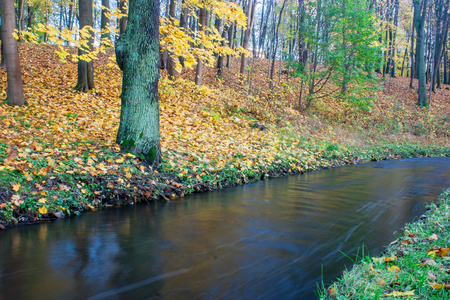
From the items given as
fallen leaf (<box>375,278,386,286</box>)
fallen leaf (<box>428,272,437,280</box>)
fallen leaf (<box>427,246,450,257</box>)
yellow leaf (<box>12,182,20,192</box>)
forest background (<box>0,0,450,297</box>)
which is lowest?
fallen leaf (<box>375,278,386,286</box>)

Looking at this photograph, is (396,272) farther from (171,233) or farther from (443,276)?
(171,233)

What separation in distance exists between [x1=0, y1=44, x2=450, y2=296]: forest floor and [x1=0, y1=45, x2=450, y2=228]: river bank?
0.03 metres

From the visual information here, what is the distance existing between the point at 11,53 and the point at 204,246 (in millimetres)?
9773

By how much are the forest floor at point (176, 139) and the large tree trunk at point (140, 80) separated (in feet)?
1.28

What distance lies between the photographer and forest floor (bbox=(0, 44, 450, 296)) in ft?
18.0

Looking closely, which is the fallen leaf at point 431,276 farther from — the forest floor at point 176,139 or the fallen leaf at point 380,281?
the forest floor at point 176,139

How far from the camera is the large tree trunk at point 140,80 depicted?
6.54 metres

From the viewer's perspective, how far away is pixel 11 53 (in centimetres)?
981

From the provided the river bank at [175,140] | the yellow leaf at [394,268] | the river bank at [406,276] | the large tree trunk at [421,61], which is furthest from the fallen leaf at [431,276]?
the large tree trunk at [421,61]

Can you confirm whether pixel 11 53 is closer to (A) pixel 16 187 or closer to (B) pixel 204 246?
(A) pixel 16 187

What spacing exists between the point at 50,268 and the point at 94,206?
2.19 metres

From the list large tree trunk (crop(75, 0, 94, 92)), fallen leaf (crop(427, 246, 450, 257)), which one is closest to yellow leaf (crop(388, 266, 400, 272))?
fallen leaf (crop(427, 246, 450, 257))

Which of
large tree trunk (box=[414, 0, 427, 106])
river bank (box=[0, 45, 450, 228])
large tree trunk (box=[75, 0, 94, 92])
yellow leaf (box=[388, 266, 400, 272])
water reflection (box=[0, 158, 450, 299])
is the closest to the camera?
yellow leaf (box=[388, 266, 400, 272])

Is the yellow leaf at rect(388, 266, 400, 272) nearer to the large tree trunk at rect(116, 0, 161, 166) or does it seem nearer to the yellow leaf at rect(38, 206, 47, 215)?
the yellow leaf at rect(38, 206, 47, 215)
